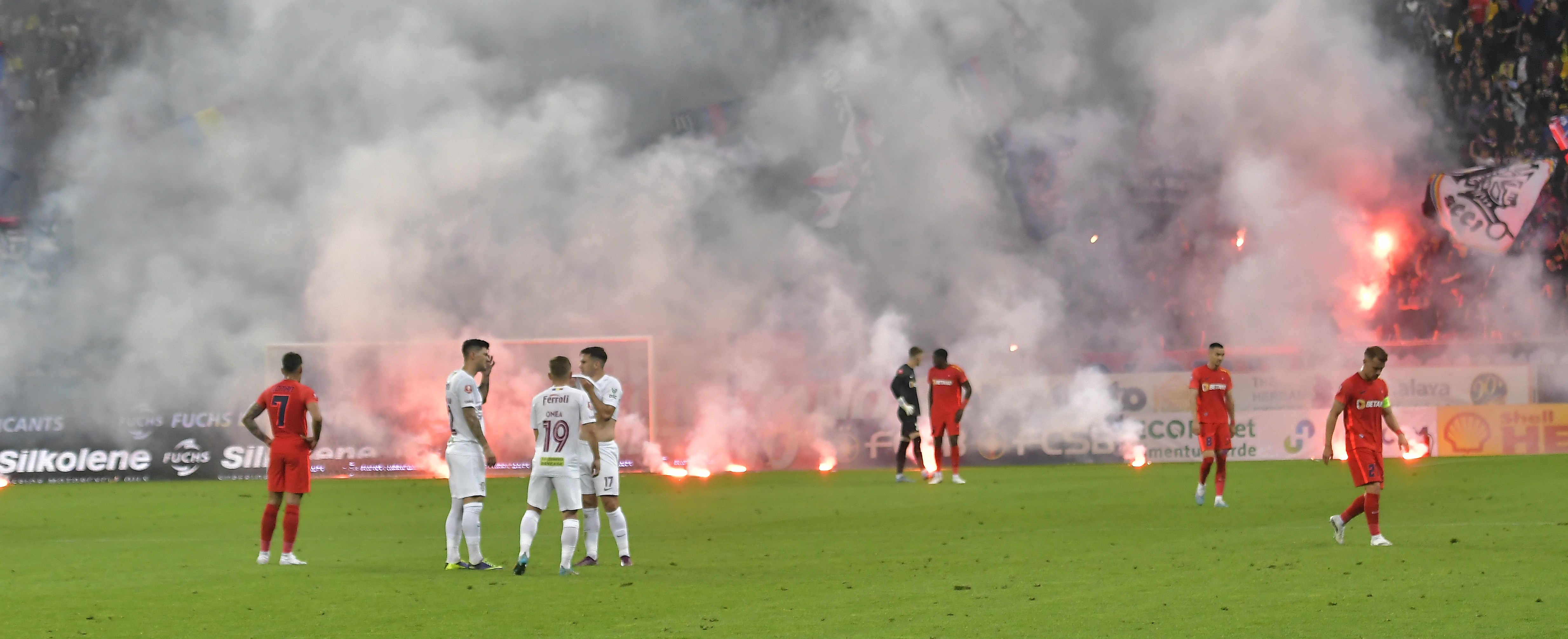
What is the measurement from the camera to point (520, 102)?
26438 millimetres

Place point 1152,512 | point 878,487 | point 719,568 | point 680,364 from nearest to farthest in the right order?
point 719,568 < point 1152,512 < point 878,487 < point 680,364

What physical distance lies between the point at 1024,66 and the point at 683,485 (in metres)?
12.7

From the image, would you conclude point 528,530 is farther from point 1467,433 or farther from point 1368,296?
point 1368,296

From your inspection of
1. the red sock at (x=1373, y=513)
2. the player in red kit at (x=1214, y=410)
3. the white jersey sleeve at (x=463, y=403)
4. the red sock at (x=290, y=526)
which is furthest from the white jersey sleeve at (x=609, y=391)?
the player in red kit at (x=1214, y=410)

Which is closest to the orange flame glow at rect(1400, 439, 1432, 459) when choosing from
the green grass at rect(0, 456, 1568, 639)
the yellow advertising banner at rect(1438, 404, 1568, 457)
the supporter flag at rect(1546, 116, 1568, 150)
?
the yellow advertising banner at rect(1438, 404, 1568, 457)

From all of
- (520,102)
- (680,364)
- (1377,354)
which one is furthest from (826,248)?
(1377,354)

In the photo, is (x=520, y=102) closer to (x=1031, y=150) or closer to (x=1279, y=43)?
(x=1031, y=150)

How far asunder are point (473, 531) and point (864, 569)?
9.56 ft

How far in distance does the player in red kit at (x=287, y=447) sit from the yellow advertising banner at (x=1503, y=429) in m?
20.3

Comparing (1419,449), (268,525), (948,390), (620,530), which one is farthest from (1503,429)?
(268,525)

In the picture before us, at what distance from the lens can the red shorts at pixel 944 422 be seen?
20.1m

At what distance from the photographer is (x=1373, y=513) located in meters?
11.0

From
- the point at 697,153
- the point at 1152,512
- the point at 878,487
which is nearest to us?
the point at 1152,512

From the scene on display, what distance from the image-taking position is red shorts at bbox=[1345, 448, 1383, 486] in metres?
11.1
